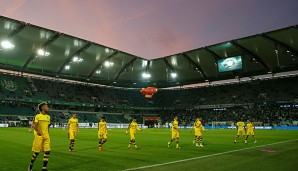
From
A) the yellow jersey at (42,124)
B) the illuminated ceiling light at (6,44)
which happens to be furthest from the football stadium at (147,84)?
the yellow jersey at (42,124)

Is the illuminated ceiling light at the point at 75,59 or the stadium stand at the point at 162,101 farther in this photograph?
the stadium stand at the point at 162,101

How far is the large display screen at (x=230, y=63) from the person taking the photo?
57.4 meters

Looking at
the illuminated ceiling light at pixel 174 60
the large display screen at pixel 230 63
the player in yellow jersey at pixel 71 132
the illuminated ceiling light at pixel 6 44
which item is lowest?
the player in yellow jersey at pixel 71 132

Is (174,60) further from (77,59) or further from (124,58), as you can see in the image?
(77,59)

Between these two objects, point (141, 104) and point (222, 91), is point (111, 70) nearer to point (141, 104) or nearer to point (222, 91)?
point (141, 104)

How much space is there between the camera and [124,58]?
6606cm

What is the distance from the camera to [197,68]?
70.2 meters

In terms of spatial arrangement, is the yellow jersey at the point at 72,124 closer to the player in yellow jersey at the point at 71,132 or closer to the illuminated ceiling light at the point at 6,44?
the player in yellow jersey at the point at 71,132

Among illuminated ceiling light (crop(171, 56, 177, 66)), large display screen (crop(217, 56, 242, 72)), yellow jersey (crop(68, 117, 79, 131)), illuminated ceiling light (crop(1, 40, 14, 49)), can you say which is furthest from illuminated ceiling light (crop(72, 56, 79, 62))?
yellow jersey (crop(68, 117, 79, 131))

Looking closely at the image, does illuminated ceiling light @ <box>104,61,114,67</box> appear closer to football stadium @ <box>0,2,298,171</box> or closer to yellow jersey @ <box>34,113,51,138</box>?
football stadium @ <box>0,2,298,171</box>

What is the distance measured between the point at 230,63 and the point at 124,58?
25.8 meters

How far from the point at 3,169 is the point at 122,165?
16.0ft

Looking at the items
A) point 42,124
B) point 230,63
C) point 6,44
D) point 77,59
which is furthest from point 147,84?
point 42,124

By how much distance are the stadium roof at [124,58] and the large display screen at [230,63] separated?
1239 millimetres
